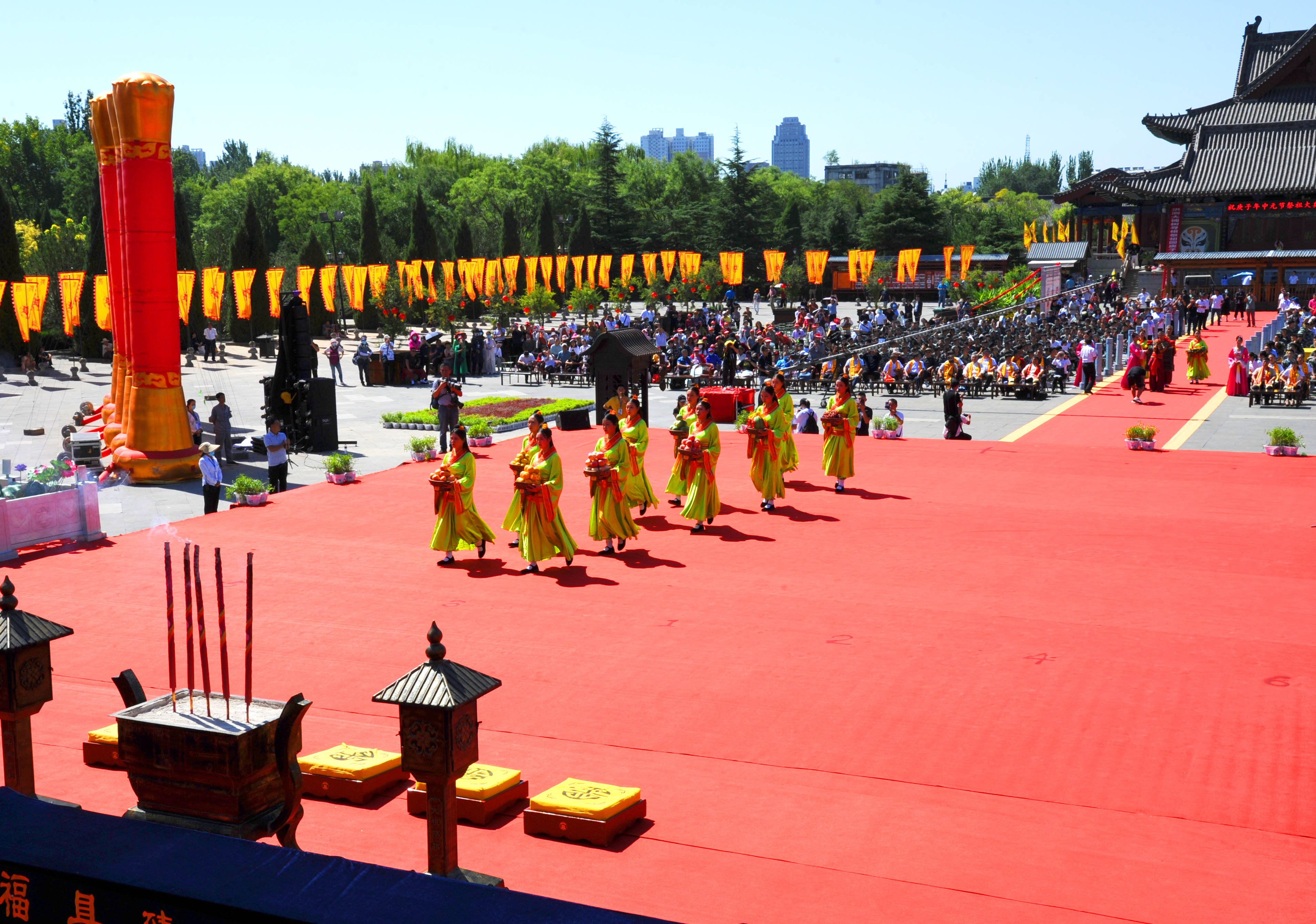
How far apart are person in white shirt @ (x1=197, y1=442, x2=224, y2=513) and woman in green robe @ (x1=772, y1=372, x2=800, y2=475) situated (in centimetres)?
794

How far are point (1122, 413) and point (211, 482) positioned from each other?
64.4ft

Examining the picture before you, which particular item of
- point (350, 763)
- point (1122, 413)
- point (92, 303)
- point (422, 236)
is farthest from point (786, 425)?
point (422, 236)

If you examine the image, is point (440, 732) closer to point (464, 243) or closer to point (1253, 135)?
point (464, 243)

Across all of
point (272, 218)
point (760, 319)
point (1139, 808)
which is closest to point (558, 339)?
point (760, 319)

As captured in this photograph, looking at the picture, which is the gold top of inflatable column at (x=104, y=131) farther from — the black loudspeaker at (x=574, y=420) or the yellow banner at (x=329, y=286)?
the yellow banner at (x=329, y=286)

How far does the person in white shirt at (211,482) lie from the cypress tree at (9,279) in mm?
25316

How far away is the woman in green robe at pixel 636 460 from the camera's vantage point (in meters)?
16.5

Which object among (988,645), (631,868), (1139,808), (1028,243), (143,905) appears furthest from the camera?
(1028,243)

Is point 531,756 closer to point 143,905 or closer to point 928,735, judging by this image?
point 928,735

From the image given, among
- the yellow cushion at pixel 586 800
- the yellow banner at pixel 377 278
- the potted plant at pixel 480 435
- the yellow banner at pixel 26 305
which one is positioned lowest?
the yellow cushion at pixel 586 800

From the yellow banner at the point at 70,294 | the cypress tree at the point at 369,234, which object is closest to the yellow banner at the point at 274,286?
the yellow banner at the point at 70,294

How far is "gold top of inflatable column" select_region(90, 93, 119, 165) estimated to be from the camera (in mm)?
21641

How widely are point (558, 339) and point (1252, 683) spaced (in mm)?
31403

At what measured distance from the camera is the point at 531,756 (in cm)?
870
